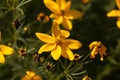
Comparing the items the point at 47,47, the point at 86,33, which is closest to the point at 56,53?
the point at 47,47

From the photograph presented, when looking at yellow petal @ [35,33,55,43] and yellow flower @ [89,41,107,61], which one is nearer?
yellow flower @ [89,41,107,61]

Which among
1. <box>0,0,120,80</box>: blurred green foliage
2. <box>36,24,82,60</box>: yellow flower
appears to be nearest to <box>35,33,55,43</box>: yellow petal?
<box>36,24,82,60</box>: yellow flower

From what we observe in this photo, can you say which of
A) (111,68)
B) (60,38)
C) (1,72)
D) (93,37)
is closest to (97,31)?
(93,37)

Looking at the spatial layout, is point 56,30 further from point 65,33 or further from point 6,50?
point 6,50

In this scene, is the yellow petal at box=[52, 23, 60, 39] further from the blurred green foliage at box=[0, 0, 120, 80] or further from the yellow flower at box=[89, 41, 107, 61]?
the blurred green foliage at box=[0, 0, 120, 80]

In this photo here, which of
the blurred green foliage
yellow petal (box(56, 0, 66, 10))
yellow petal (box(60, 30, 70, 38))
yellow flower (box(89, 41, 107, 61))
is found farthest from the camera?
the blurred green foliage

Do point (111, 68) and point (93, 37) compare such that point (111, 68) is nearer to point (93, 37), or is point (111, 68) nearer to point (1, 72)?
point (93, 37)

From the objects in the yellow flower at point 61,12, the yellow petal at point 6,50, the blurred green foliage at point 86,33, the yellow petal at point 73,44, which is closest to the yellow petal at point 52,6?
the yellow flower at point 61,12

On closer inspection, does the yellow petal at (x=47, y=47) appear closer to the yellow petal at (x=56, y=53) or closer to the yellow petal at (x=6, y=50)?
the yellow petal at (x=56, y=53)
